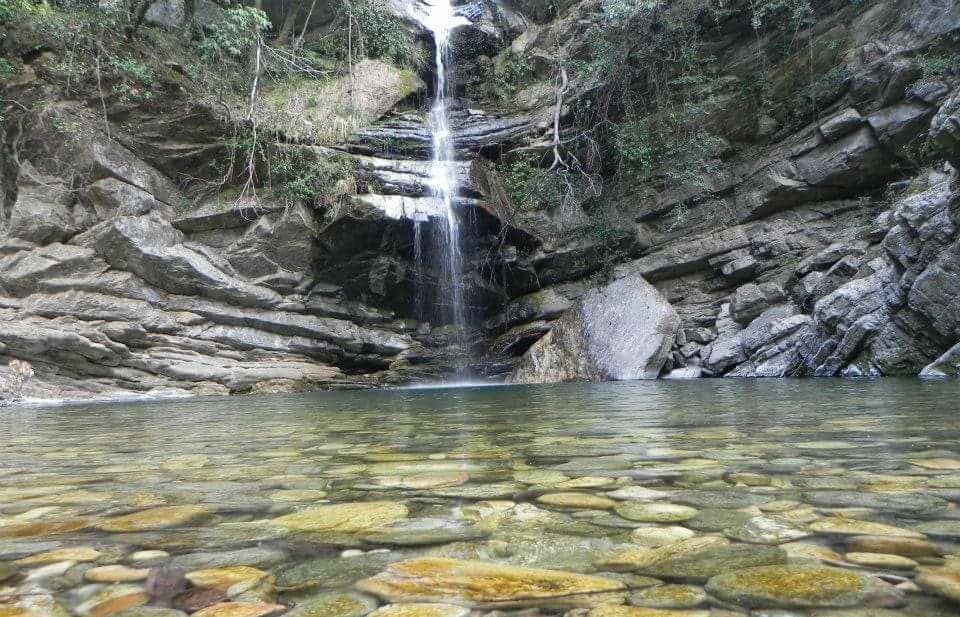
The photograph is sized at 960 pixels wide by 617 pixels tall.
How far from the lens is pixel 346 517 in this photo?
1.43m

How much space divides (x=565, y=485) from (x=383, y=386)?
1144 cm

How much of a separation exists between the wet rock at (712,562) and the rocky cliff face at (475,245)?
8.88 meters

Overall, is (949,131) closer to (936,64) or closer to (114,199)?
(936,64)

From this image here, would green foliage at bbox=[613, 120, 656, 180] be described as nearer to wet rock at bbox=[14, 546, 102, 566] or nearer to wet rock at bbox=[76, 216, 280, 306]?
wet rock at bbox=[76, 216, 280, 306]

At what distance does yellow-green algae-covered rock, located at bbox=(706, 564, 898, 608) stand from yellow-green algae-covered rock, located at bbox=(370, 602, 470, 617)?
41cm

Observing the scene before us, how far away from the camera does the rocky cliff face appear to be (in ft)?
34.7

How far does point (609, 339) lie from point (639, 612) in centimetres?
1072

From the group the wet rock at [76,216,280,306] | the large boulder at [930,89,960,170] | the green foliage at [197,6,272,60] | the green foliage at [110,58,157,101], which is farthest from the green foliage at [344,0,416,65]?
the large boulder at [930,89,960,170]

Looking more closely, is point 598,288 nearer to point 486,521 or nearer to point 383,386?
point 383,386

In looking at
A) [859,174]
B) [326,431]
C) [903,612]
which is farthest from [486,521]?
[859,174]

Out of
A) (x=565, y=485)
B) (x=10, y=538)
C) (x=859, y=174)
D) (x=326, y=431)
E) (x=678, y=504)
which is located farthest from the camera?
(x=859, y=174)

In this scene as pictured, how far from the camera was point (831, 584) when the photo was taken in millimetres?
877

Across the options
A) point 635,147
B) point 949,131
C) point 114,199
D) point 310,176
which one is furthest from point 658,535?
point 114,199

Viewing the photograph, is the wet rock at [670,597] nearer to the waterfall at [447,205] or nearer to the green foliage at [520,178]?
the waterfall at [447,205]
